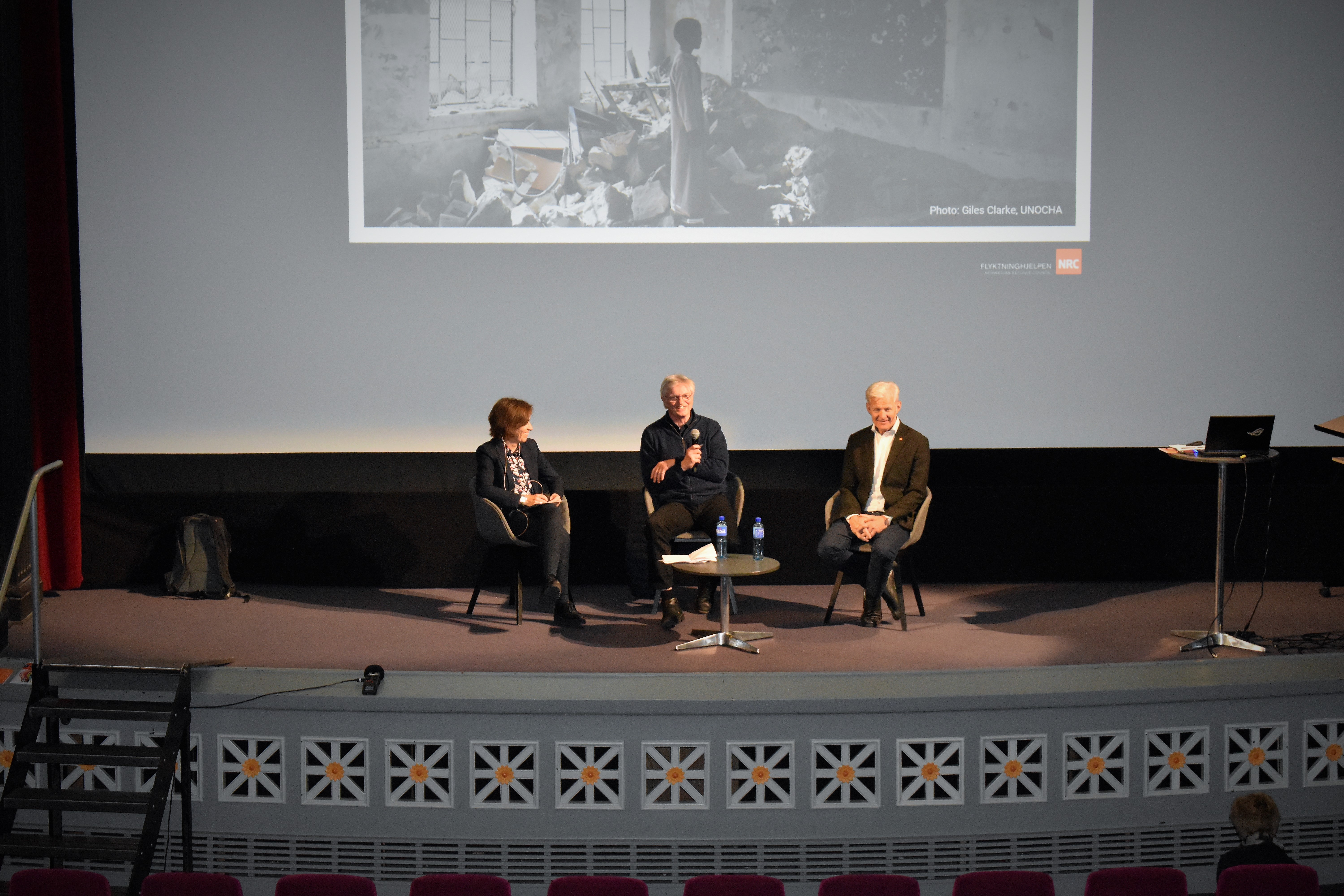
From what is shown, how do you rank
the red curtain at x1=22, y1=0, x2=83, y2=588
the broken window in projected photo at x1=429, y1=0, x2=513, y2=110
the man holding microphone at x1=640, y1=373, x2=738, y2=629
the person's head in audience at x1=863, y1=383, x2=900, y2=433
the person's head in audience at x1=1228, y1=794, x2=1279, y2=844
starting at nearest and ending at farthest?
the person's head in audience at x1=1228, y1=794, x2=1279, y2=844, the person's head in audience at x1=863, y1=383, x2=900, y2=433, the man holding microphone at x1=640, y1=373, x2=738, y2=629, the broken window in projected photo at x1=429, y1=0, x2=513, y2=110, the red curtain at x1=22, y1=0, x2=83, y2=588

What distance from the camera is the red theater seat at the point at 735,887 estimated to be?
2.25m

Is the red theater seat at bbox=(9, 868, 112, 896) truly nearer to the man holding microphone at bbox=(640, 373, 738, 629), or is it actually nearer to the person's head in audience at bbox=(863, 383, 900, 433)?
the man holding microphone at bbox=(640, 373, 738, 629)

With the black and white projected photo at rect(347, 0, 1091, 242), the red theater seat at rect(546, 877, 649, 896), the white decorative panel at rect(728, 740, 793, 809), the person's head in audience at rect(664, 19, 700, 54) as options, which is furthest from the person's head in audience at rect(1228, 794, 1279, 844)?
the person's head in audience at rect(664, 19, 700, 54)

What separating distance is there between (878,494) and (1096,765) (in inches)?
58.4

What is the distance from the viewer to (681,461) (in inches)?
181

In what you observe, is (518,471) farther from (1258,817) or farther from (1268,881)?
(1268,881)

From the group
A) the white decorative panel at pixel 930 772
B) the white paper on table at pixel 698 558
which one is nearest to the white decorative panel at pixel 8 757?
the white paper on table at pixel 698 558

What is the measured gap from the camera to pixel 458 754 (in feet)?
10.8

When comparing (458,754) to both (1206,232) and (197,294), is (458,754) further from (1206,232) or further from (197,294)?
(1206,232)

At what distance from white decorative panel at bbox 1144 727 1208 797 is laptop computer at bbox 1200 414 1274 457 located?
1.08 m

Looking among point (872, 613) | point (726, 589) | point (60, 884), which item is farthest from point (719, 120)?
point (60, 884)

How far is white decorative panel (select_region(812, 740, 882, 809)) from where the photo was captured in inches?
129

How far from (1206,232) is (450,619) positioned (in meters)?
4.00

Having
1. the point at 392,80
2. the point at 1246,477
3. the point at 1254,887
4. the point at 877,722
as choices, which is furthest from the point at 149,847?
the point at 1246,477
